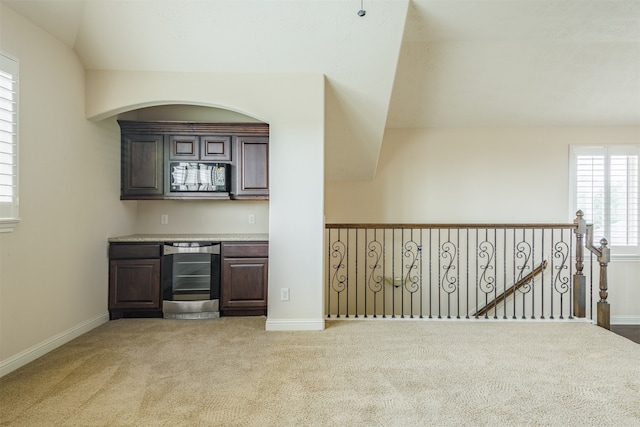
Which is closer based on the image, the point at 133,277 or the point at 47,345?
the point at 47,345

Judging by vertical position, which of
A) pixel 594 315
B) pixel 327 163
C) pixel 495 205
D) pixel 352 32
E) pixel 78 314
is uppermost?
pixel 352 32

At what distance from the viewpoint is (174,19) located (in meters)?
3.21

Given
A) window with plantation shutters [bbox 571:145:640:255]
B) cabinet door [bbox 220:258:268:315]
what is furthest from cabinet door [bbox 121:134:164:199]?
window with plantation shutters [bbox 571:145:640:255]

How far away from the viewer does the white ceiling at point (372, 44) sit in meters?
3.16

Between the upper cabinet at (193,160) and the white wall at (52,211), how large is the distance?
0.29 meters

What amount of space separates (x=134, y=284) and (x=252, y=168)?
183 centimetres

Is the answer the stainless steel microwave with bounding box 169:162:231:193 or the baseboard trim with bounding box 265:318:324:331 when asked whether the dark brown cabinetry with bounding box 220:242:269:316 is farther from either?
the stainless steel microwave with bounding box 169:162:231:193

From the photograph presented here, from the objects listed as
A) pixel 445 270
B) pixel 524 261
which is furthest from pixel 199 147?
pixel 524 261

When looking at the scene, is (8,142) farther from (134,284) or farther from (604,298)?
(604,298)

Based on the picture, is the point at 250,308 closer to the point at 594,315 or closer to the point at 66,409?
the point at 66,409

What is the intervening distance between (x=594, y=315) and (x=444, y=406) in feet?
13.2

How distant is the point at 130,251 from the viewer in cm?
396

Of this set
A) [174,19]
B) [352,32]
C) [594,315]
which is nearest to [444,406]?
[352,32]

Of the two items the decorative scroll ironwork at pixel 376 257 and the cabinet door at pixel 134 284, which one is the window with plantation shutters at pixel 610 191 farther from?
the cabinet door at pixel 134 284
